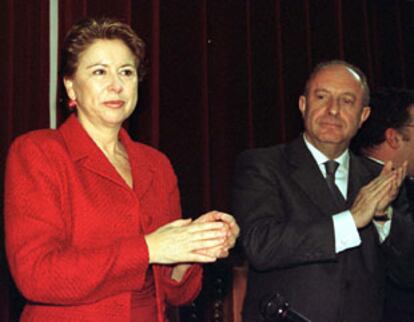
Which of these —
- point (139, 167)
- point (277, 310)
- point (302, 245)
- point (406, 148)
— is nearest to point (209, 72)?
point (406, 148)

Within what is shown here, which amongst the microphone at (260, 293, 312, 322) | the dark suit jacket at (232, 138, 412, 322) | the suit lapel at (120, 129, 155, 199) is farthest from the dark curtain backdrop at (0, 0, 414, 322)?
the microphone at (260, 293, 312, 322)

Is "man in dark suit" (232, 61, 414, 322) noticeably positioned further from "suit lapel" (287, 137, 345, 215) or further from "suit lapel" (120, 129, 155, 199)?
"suit lapel" (120, 129, 155, 199)

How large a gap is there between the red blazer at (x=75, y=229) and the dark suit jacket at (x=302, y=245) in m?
0.46

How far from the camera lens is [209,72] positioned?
3.90m

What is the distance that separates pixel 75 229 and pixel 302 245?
0.86m

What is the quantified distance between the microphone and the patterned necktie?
970mm

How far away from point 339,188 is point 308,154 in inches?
7.0

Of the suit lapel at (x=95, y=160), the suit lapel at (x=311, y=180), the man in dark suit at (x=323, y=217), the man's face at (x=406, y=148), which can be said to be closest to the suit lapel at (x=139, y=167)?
the suit lapel at (x=95, y=160)

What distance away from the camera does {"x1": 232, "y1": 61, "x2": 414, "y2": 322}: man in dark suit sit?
2.25 meters

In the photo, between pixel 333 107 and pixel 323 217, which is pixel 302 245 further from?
pixel 333 107

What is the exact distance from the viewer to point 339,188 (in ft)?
8.29

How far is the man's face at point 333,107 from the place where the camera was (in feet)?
8.41

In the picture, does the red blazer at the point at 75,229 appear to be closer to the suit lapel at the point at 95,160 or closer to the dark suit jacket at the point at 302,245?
the suit lapel at the point at 95,160

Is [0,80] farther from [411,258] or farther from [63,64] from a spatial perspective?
[411,258]
